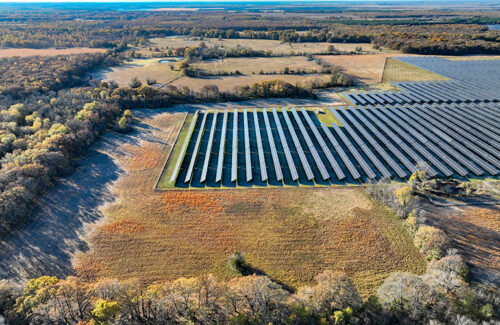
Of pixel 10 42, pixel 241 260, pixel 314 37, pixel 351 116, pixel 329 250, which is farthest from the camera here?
pixel 314 37

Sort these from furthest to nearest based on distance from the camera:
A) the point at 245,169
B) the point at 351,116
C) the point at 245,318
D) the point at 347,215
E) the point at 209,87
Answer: the point at 209,87 < the point at 351,116 < the point at 245,169 < the point at 347,215 < the point at 245,318

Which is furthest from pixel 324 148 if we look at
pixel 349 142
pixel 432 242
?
pixel 432 242

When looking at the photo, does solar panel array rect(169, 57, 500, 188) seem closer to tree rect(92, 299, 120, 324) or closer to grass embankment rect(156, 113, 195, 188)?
grass embankment rect(156, 113, 195, 188)

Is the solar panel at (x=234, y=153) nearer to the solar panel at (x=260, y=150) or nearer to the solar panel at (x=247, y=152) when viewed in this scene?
the solar panel at (x=247, y=152)

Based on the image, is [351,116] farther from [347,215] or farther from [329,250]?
[329,250]

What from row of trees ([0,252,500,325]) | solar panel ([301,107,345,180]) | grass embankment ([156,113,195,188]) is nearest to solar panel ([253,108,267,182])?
solar panel ([301,107,345,180])

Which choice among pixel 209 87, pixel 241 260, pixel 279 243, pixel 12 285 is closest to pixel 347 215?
pixel 279 243
